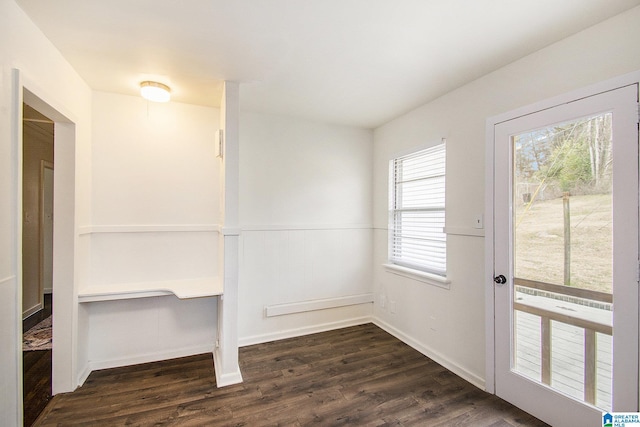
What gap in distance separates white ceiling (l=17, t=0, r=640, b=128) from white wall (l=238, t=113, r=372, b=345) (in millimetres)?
747

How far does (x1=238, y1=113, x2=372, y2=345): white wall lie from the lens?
3178mm

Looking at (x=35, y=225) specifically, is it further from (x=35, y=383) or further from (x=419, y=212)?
(x=419, y=212)

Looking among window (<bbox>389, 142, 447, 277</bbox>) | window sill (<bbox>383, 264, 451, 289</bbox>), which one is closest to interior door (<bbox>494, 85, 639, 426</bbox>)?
window sill (<bbox>383, 264, 451, 289</bbox>)

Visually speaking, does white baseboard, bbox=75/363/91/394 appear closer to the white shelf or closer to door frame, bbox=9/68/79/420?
door frame, bbox=9/68/79/420

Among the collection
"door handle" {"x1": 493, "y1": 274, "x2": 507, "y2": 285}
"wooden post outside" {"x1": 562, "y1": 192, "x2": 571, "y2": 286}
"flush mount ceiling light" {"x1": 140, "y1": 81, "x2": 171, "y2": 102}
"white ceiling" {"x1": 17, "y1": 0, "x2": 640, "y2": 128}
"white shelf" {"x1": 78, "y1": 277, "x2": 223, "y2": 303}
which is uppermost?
"white ceiling" {"x1": 17, "y1": 0, "x2": 640, "y2": 128}

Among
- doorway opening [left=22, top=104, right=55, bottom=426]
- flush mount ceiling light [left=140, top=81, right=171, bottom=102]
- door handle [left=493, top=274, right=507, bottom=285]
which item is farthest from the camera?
doorway opening [left=22, top=104, right=55, bottom=426]

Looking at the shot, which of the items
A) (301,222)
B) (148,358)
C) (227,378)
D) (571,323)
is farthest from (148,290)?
(571,323)

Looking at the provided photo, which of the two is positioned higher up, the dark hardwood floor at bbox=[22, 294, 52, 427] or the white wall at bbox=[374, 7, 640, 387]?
the white wall at bbox=[374, 7, 640, 387]

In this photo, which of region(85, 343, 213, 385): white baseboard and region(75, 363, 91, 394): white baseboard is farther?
region(85, 343, 213, 385): white baseboard

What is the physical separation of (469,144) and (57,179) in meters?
3.33

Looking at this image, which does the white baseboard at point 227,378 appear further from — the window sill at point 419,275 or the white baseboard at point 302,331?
the window sill at point 419,275

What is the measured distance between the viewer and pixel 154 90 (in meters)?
2.46

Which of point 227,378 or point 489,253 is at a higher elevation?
point 489,253

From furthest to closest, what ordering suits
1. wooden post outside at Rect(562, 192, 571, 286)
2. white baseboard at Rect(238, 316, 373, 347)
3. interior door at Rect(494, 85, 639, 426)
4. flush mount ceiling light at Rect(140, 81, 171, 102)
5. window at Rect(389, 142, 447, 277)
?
white baseboard at Rect(238, 316, 373, 347) → window at Rect(389, 142, 447, 277) → flush mount ceiling light at Rect(140, 81, 171, 102) → wooden post outside at Rect(562, 192, 571, 286) → interior door at Rect(494, 85, 639, 426)
